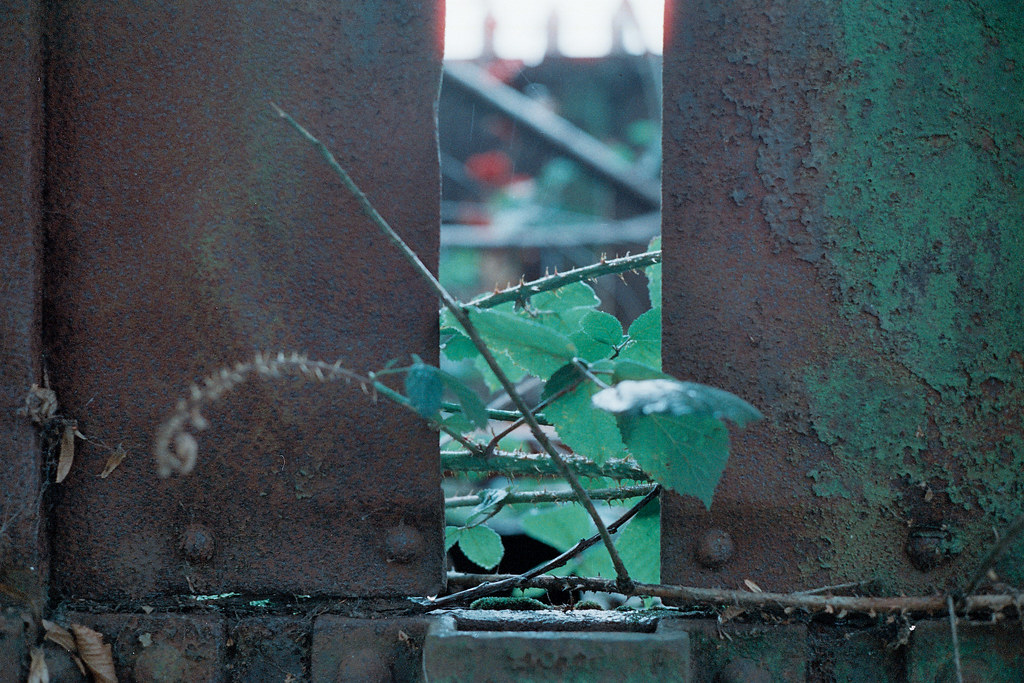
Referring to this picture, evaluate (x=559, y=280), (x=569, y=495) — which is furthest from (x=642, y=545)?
(x=559, y=280)

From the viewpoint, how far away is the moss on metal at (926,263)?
1.07 metres

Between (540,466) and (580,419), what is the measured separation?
19 centimetres

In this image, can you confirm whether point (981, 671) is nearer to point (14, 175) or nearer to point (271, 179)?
point (271, 179)

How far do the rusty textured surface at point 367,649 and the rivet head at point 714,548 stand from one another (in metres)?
0.38

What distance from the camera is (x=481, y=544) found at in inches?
55.5

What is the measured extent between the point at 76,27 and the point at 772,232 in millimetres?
1034

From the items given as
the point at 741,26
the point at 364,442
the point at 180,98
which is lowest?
the point at 364,442

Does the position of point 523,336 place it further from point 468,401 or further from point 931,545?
point 931,545

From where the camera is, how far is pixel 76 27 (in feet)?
3.73

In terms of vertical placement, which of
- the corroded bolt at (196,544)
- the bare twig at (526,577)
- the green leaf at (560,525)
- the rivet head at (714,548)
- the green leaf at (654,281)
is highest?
the green leaf at (654,281)

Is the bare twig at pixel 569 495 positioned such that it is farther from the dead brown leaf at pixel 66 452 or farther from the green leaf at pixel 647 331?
the dead brown leaf at pixel 66 452

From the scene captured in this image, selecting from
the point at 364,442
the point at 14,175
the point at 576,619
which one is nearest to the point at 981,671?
the point at 576,619

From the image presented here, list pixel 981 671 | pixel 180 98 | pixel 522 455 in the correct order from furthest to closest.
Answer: pixel 522 455 < pixel 180 98 < pixel 981 671

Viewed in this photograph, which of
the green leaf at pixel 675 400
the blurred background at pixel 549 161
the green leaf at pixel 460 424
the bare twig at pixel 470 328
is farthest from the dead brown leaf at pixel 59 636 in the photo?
the blurred background at pixel 549 161
